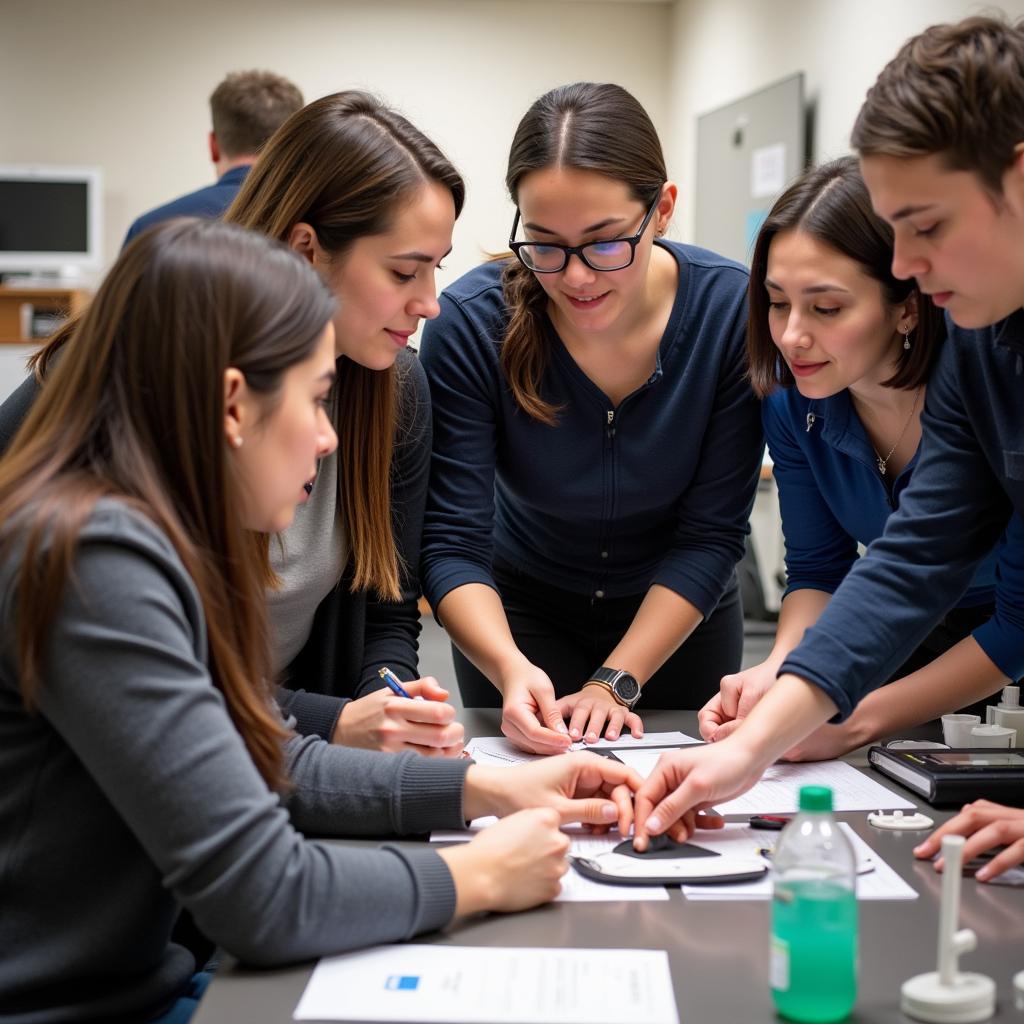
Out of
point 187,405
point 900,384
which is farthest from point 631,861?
point 900,384

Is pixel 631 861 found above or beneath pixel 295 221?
beneath

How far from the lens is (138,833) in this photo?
3.01 ft

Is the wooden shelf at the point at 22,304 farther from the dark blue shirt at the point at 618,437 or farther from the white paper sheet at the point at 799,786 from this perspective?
the white paper sheet at the point at 799,786

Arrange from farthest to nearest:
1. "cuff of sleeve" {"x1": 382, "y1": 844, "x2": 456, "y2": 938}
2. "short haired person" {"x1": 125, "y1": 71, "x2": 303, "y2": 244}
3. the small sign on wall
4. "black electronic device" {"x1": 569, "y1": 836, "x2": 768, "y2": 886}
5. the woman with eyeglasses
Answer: the small sign on wall < "short haired person" {"x1": 125, "y1": 71, "x2": 303, "y2": 244} < the woman with eyeglasses < "black electronic device" {"x1": 569, "y1": 836, "x2": 768, "y2": 886} < "cuff of sleeve" {"x1": 382, "y1": 844, "x2": 456, "y2": 938}

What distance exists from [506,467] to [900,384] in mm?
636

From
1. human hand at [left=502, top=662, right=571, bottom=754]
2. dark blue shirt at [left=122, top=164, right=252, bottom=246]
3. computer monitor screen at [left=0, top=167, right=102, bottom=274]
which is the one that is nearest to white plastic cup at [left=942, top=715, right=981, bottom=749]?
human hand at [left=502, top=662, right=571, bottom=754]

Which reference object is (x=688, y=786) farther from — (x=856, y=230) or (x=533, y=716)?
(x=856, y=230)

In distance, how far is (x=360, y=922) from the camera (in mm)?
953

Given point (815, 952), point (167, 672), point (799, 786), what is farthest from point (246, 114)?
point (815, 952)

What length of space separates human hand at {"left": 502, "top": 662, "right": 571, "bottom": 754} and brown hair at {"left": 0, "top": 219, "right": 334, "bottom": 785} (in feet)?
1.53

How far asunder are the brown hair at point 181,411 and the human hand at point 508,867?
0.63ft

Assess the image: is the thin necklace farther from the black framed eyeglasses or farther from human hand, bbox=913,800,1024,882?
human hand, bbox=913,800,1024,882

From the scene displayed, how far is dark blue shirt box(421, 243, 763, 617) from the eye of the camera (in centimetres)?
183

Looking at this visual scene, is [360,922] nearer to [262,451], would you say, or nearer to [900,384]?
[262,451]
